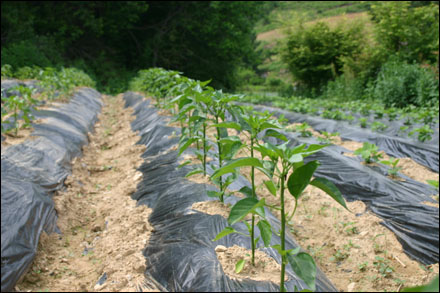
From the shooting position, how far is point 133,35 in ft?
66.5

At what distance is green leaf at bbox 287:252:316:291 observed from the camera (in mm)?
1154

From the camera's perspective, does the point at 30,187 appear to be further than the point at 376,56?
No

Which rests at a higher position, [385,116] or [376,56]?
[376,56]

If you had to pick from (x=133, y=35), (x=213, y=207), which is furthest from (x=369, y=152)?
(x=133, y=35)

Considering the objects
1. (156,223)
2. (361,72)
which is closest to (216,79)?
(361,72)

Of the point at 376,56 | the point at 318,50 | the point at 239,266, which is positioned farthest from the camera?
the point at 318,50

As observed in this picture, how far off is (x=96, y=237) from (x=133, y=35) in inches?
766

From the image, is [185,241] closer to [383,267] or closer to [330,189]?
[330,189]

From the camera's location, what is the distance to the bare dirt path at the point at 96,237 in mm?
2061

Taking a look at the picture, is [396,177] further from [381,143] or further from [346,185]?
[381,143]

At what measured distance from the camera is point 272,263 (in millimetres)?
→ 1848

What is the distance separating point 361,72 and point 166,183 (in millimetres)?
11271

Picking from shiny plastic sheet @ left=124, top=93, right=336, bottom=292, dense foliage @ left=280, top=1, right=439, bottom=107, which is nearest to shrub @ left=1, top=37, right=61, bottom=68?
dense foliage @ left=280, top=1, right=439, bottom=107

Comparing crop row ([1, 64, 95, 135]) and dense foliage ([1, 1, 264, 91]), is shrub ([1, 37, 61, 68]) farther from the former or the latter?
crop row ([1, 64, 95, 135])
